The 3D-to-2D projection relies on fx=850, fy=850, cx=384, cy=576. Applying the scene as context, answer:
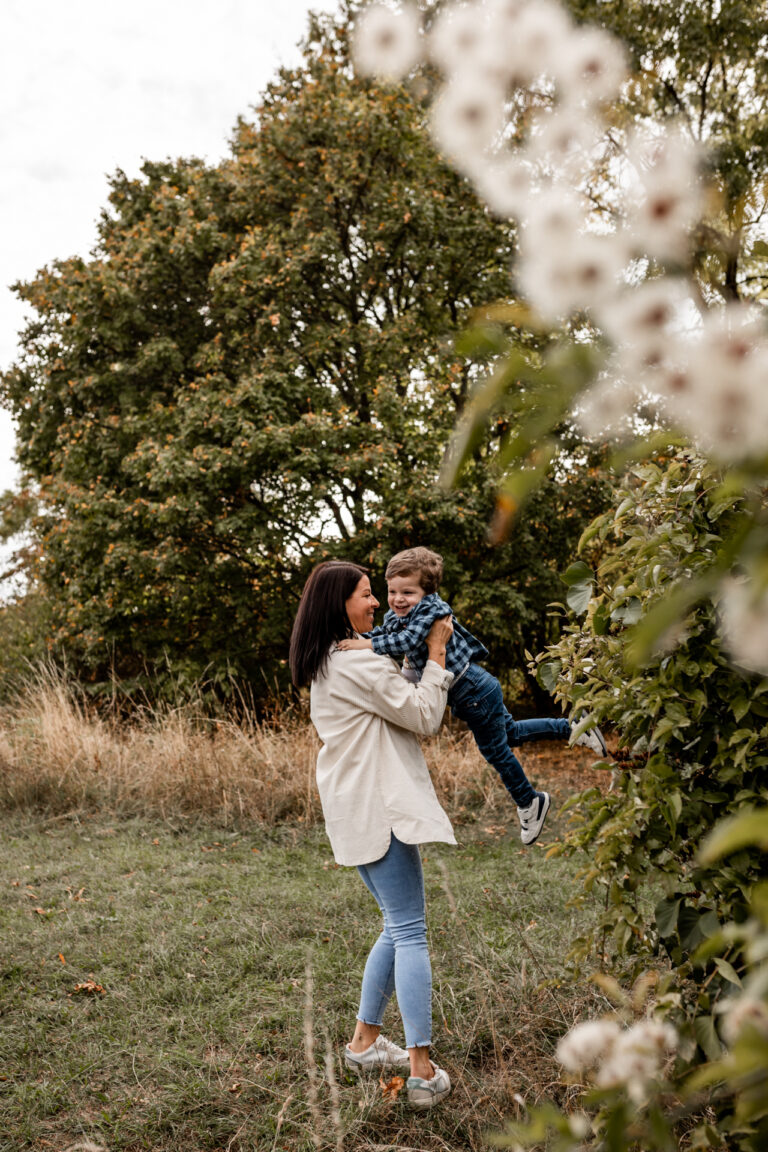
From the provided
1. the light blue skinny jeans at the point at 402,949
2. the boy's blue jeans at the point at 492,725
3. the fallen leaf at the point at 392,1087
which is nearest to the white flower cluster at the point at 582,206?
the light blue skinny jeans at the point at 402,949

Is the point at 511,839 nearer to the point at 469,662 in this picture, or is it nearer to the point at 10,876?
the point at 469,662

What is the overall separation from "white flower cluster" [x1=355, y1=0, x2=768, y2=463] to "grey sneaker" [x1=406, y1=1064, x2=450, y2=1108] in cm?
245

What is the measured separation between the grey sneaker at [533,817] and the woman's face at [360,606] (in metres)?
1.16

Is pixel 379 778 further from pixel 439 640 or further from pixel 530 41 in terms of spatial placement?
pixel 530 41

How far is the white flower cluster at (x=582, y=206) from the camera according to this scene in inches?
19.5

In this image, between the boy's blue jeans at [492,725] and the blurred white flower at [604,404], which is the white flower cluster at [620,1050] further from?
the boy's blue jeans at [492,725]

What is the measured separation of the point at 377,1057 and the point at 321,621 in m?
1.44

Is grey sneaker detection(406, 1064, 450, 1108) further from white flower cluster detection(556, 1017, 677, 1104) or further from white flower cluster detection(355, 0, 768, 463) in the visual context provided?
white flower cluster detection(355, 0, 768, 463)

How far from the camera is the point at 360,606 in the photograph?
2.80m

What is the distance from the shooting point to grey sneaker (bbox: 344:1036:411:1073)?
277 centimetres

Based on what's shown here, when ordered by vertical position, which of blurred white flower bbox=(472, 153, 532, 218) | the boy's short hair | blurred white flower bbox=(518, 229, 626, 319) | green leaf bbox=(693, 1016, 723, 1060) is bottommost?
green leaf bbox=(693, 1016, 723, 1060)

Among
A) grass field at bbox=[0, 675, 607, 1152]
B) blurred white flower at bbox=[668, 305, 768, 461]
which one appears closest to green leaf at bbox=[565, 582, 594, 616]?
grass field at bbox=[0, 675, 607, 1152]

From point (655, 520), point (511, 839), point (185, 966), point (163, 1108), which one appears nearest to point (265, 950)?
point (185, 966)

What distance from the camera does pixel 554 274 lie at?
0.61 m
